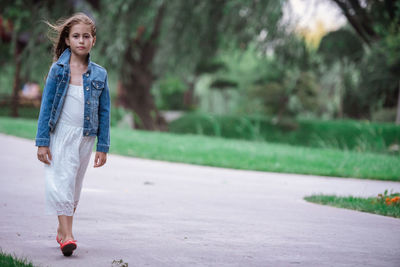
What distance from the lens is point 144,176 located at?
865 cm

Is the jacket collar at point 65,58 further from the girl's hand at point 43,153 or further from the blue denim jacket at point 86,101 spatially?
the girl's hand at point 43,153

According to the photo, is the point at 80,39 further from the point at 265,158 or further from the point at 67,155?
the point at 265,158

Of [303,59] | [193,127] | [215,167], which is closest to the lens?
[215,167]

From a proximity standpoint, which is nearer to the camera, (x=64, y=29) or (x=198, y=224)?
(x=64, y=29)

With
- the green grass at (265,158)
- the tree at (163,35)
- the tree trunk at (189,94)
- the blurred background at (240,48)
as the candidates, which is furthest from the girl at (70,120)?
the tree trunk at (189,94)

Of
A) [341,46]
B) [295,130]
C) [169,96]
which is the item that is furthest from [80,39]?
[169,96]

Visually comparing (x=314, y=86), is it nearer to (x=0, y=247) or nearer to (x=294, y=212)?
(x=294, y=212)

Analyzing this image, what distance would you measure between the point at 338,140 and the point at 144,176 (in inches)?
429

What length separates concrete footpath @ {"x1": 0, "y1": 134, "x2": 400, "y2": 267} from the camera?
13.2ft

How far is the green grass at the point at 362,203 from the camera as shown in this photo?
6.00 m

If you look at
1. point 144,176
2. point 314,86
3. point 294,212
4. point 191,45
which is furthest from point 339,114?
point 294,212

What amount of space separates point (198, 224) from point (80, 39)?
1.95 m

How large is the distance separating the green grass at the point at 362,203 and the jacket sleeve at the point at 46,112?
353 centimetres

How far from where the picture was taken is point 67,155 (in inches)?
160
